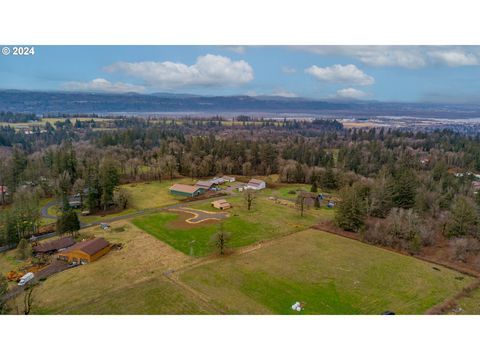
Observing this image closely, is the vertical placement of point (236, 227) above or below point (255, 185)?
below

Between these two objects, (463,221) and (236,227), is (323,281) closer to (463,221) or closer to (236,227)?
(236,227)

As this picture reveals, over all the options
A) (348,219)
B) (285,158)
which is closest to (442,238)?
(348,219)

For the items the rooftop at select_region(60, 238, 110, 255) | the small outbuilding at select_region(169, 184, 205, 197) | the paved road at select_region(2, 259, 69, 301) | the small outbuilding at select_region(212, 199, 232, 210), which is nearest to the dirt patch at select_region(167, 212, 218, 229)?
the small outbuilding at select_region(212, 199, 232, 210)

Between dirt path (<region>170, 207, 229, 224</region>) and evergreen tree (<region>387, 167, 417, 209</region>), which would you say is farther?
evergreen tree (<region>387, 167, 417, 209</region>)

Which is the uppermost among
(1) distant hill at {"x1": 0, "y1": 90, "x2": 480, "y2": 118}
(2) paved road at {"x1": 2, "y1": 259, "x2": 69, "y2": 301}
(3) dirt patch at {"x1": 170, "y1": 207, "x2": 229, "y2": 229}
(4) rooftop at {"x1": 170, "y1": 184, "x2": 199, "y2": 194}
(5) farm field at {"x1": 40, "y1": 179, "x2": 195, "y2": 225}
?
(1) distant hill at {"x1": 0, "y1": 90, "x2": 480, "y2": 118}

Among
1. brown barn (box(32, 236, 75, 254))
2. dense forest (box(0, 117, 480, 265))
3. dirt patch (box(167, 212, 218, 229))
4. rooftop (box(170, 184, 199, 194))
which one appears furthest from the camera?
rooftop (box(170, 184, 199, 194))

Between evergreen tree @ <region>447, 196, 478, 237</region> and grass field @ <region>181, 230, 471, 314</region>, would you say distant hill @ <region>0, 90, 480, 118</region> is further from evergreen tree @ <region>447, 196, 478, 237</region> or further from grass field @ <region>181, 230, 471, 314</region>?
grass field @ <region>181, 230, 471, 314</region>

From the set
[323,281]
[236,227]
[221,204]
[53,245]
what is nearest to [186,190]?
[221,204]
